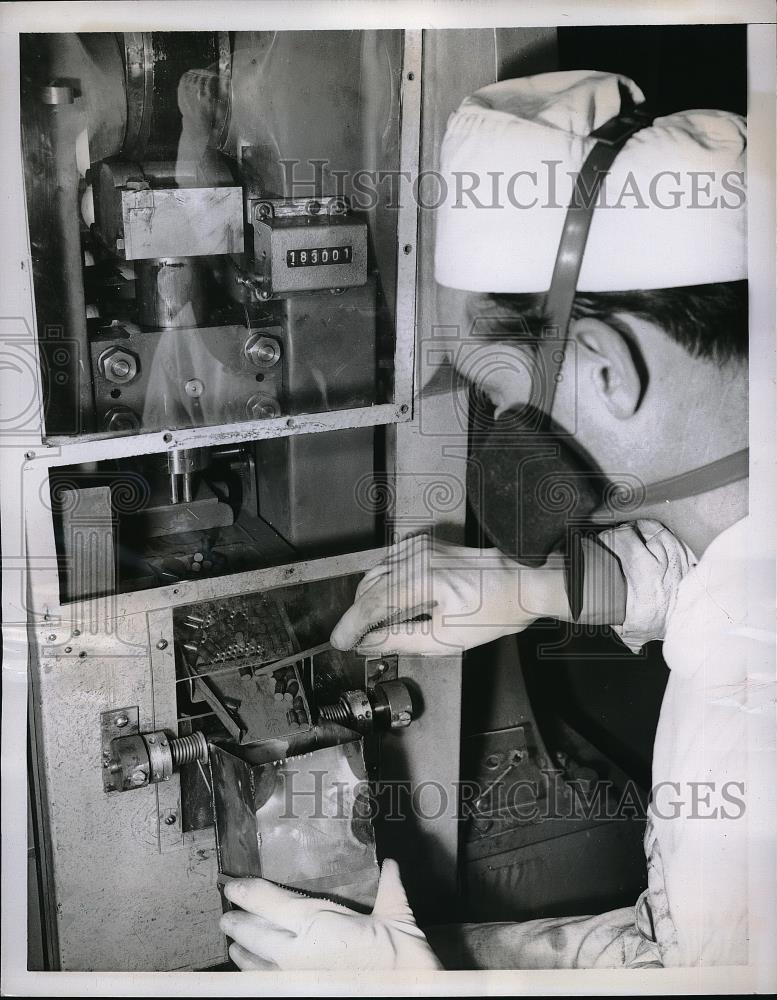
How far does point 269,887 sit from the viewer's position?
2.00 meters

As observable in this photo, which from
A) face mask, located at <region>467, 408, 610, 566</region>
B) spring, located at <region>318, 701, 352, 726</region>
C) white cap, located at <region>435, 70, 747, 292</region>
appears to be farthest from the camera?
spring, located at <region>318, 701, 352, 726</region>

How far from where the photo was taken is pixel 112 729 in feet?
6.34

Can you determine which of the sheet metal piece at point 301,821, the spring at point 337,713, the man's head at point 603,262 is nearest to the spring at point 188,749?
the sheet metal piece at point 301,821

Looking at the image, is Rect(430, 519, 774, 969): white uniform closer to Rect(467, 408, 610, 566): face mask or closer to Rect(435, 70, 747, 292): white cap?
Rect(467, 408, 610, 566): face mask

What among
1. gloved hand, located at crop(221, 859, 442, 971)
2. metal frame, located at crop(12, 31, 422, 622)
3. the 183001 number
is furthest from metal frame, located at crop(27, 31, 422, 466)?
gloved hand, located at crop(221, 859, 442, 971)

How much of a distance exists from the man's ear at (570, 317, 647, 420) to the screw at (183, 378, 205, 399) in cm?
62

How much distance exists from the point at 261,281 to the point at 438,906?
4.06 feet

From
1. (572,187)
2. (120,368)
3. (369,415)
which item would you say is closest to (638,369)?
(572,187)

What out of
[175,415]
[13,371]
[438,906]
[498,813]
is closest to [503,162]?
[175,415]

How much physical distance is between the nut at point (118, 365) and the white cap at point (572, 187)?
546 millimetres

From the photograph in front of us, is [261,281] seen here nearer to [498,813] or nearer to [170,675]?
[170,675]

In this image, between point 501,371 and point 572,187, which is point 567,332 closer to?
point 501,371

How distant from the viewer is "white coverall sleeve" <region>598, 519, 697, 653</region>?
1973 mm

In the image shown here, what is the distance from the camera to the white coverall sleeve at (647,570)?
1.97 metres
